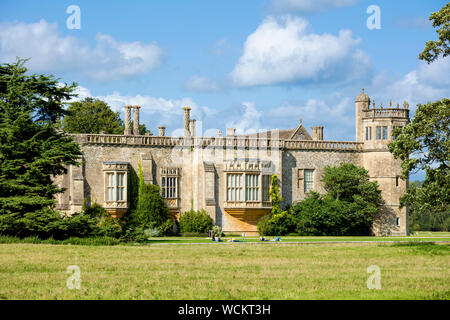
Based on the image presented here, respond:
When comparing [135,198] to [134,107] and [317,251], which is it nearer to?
[134,107]

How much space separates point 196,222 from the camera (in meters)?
49.9

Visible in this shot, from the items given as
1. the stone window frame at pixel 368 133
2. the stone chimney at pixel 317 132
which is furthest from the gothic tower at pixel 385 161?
the stone chimney at pixel 317 132

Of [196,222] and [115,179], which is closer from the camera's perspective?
[115,179]

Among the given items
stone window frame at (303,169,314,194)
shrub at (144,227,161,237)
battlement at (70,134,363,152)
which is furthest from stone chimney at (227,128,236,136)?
shrub at (144,227,161,237)

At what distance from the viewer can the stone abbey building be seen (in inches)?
1923

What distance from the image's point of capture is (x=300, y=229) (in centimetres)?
5084

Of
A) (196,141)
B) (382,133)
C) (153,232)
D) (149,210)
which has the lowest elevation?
(153,232)

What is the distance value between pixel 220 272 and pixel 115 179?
91.3 feet

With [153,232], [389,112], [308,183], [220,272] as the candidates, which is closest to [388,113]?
[389,112]

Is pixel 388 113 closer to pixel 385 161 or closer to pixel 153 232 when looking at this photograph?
pixel 385 161

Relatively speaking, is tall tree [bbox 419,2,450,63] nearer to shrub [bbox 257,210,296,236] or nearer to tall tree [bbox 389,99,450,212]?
tall tree [bbox 389,99,450,212]

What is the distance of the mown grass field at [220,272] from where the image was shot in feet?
56.9

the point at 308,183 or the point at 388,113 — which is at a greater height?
the point at 388,113
